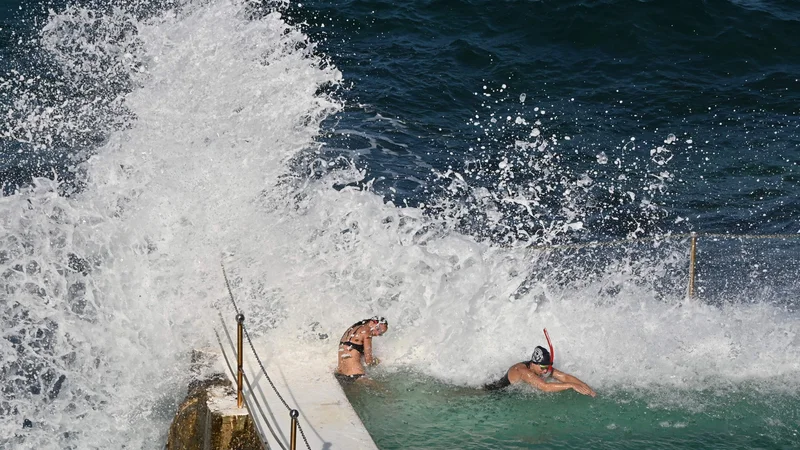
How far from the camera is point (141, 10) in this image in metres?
18.7

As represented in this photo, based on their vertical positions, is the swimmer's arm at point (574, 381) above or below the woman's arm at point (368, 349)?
below

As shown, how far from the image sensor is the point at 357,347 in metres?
9.64

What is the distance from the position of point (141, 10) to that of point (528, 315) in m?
11.3

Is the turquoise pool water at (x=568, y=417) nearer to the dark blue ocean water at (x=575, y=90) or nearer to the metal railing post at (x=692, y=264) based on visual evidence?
→ the metal railing post at (x=692, y=264)

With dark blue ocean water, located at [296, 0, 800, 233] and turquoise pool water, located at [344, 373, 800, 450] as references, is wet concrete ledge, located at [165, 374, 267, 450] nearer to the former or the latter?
turquoise pool water, located at [344, 373, 800, 450]

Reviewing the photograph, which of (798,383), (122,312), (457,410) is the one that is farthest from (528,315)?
(122,312)

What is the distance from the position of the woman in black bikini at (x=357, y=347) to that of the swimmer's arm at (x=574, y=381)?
5.80 feet

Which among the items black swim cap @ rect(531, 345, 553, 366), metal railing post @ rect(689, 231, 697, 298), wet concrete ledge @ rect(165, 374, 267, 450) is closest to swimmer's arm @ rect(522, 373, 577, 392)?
black swim cap @ rect(531, 345, 553, 366)

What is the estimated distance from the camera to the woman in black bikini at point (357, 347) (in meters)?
9.54

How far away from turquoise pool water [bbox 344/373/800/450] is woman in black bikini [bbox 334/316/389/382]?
17 centimetres

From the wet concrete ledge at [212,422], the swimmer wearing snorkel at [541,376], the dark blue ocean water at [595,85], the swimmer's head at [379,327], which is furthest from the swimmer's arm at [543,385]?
the dark blue ocean water at [595,85]

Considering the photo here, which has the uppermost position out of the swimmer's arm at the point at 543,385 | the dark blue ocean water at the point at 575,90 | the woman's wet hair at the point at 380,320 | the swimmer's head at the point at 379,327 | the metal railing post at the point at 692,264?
the dark blue ocean water at the point at 575,90

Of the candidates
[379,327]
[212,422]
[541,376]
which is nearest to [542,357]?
[541,376]

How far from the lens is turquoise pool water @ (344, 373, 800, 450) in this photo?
347 inches
